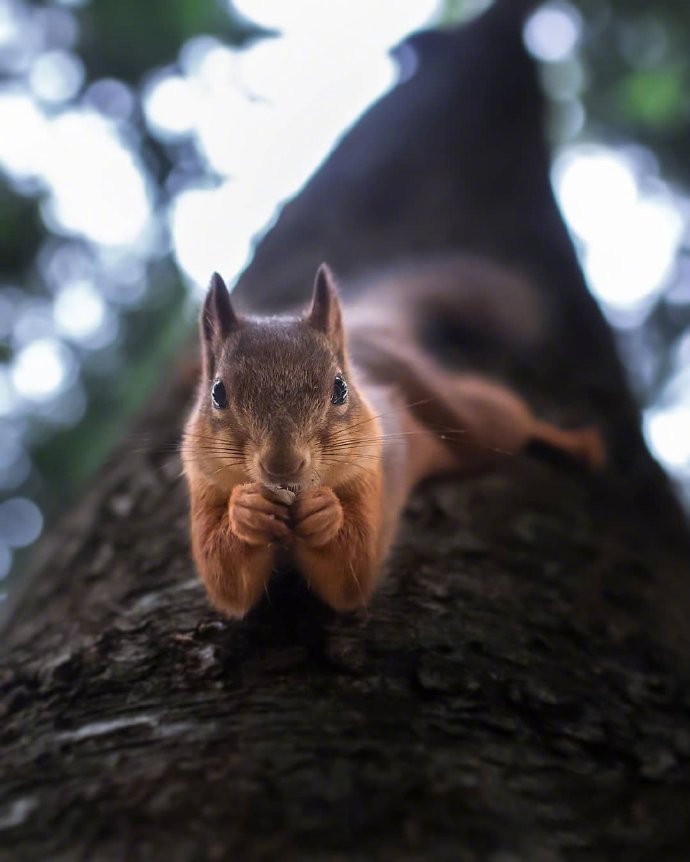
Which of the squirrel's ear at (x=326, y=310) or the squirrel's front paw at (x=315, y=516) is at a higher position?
the squirrel's ear at (x=326, y=310)

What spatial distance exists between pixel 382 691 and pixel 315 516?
42 centimetres

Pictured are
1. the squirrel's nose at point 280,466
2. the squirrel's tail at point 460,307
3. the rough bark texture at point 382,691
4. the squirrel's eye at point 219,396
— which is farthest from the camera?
the squirrel's tail at point 460,307

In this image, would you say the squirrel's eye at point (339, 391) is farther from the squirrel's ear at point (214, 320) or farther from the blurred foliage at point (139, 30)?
the blurred foliage at point (139, 30)

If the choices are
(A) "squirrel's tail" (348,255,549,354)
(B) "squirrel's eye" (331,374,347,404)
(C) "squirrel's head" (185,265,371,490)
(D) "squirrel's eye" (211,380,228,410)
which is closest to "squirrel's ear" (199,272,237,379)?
(C) "squirrel's head" (185,265,371,490)

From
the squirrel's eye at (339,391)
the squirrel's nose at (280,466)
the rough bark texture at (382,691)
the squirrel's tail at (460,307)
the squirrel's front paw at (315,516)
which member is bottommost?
the rough bark texture at (382,691)

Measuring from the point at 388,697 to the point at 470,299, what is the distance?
249 centimetres

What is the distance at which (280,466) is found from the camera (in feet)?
5.32

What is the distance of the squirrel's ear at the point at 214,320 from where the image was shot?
6.72 ft

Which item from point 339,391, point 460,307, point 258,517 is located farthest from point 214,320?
point 460,307

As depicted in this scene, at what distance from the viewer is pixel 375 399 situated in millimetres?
2516

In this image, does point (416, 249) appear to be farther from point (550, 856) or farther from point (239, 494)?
point (550, 856)

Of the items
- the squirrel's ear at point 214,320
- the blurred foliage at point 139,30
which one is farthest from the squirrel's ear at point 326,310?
the blurred foliage at point 139,30

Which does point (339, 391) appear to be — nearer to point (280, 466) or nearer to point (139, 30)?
point (280, 466)

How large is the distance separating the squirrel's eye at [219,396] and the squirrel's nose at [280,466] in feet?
1.08
